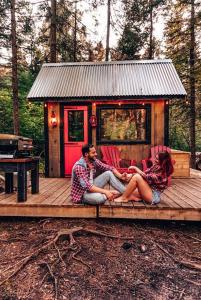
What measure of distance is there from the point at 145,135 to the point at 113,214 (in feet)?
13.4

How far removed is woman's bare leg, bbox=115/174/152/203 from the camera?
4445mm

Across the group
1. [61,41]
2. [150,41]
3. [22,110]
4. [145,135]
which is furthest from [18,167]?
[150,41]

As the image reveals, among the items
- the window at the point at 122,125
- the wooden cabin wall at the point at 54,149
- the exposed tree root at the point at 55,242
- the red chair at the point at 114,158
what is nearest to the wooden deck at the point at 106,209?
the exposed tree root at the point at 55,242

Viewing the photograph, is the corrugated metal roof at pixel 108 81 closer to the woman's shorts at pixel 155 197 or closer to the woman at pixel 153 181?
the woman at pixel 153 181

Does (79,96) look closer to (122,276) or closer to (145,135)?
(145,135)

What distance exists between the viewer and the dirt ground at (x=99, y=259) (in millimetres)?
3049

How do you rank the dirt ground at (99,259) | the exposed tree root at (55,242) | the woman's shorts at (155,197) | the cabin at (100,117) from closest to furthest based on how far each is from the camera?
the dirt ground at (99,259), the exposed tree root at (55,242), the woman's shorts at (155,197), the cabin at (100,117)

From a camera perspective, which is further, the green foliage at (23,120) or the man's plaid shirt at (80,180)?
the green foliage at (23,120)

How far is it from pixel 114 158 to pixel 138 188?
10.9 ft

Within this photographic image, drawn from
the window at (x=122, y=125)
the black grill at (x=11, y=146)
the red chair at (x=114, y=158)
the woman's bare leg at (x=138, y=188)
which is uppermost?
the window at (x=122, y=125)

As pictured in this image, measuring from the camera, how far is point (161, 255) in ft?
12.3

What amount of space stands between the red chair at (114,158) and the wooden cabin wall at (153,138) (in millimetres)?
183

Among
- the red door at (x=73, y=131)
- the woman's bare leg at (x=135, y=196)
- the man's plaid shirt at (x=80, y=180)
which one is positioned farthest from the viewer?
the red door at (x=73, y=131)

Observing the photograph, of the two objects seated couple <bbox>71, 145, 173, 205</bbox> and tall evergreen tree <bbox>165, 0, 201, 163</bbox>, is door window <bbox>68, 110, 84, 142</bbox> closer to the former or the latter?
seated couple <bbox>71, 145, 173, 205</bbox>
